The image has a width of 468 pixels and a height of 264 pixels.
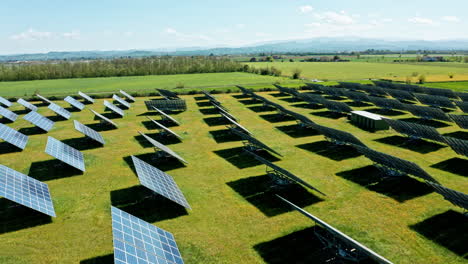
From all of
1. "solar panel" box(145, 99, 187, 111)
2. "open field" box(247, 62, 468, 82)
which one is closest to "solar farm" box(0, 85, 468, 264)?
"solar panel" box(145, 99, 187, 111)

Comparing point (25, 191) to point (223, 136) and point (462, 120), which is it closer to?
point (223, 136)

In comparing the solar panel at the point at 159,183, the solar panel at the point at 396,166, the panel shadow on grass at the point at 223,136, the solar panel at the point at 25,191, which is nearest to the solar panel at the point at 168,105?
the panel shadow on grass at the point at 223,136

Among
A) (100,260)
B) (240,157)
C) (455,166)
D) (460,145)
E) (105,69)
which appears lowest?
(100,260)

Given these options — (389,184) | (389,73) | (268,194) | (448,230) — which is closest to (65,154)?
(268,194)

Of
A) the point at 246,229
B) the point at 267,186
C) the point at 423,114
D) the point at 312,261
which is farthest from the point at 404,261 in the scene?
the point at 423,114

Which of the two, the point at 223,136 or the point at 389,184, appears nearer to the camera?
the point at 389,184

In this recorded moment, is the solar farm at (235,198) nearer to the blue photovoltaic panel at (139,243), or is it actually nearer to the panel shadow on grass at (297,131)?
the blue photovoltaic panel at (139,243)

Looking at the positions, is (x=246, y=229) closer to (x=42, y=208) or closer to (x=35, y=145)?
(x=42, y=208)
